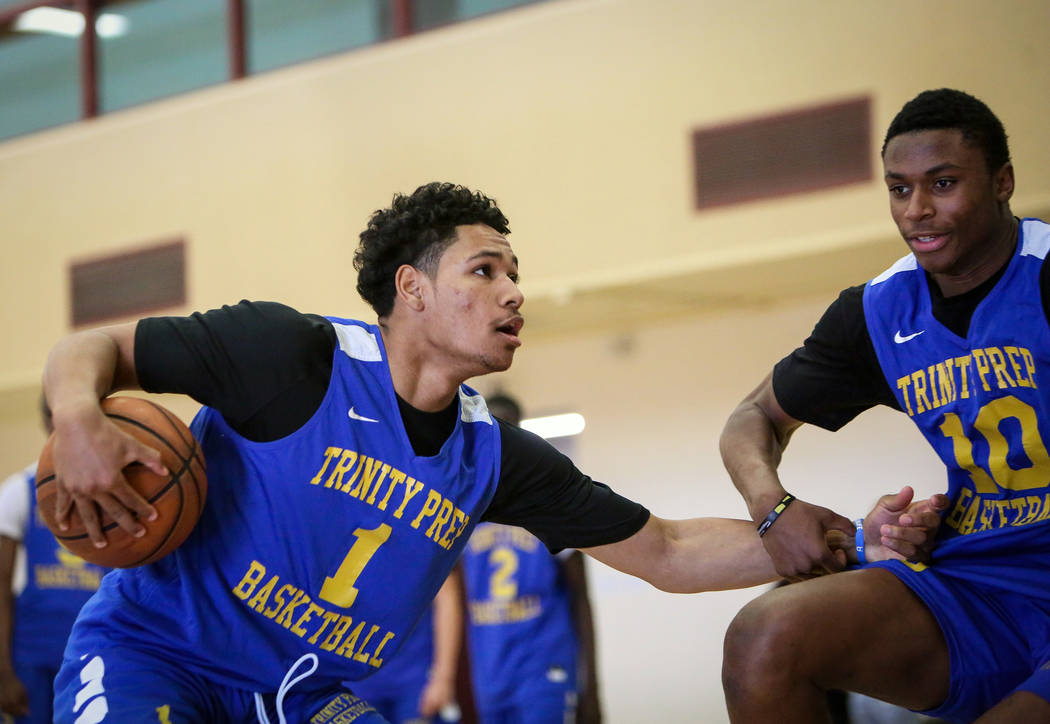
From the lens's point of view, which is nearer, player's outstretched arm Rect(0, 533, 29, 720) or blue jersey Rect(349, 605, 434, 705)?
player's outstretched arm Rect(0, 533, 29, 720)

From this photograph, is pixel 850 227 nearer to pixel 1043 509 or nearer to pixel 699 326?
pixel 699 326

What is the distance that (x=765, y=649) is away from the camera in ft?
8.11

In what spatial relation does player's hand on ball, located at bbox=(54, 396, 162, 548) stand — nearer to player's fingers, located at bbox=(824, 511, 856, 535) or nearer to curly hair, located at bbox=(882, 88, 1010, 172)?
player's fingers, located at bbox=(824, 511, 856, 535)

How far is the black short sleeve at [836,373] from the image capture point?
2.89 m

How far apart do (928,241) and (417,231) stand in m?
1.23

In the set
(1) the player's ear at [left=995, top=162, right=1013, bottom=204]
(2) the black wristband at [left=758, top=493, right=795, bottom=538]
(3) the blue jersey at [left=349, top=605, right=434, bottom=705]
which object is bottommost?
(3) the blue jersey at [left=349, top=605, right=434, bottom=705]

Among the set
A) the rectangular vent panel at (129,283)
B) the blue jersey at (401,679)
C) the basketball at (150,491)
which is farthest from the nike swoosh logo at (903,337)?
the rectangular vent panel at (129,283)

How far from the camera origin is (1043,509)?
2559 millimetres

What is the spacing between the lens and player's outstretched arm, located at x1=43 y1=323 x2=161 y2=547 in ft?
7.42

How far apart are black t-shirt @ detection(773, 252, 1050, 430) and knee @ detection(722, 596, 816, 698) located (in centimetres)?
64

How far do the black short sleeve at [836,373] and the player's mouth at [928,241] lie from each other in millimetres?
227

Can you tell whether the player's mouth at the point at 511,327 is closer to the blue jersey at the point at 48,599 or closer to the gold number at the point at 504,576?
the gold number at the point at 504,576

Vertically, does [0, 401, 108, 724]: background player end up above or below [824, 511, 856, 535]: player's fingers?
below

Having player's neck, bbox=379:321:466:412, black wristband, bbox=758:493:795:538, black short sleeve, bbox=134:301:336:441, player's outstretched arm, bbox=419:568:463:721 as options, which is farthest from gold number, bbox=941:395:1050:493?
player's outstretched arm, bbox=419:568:463:721
